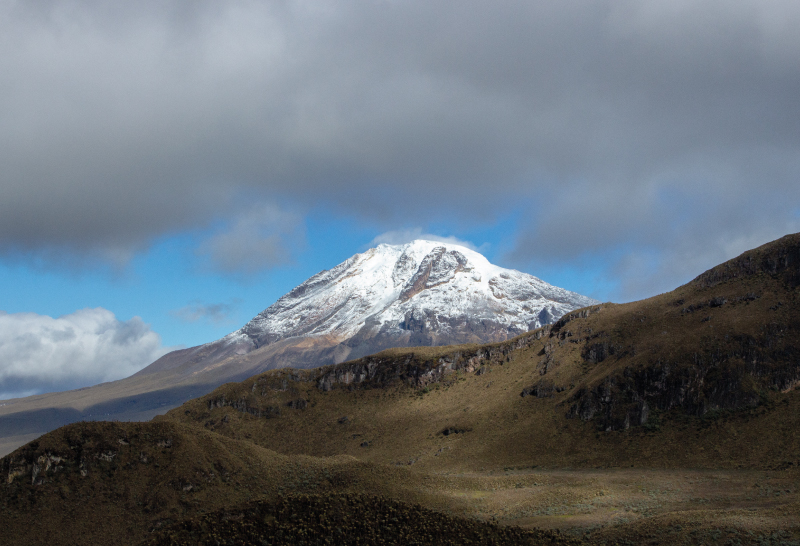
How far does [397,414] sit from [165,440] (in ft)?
266

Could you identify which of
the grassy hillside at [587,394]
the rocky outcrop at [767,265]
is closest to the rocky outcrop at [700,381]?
the grassy hillside at [587,394]

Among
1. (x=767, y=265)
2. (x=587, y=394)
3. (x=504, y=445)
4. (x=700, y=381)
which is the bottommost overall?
(x=504, y=445)

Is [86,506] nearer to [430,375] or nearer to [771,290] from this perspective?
[430,375]

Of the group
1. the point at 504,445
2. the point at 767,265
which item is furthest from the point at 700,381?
the point at 504,445

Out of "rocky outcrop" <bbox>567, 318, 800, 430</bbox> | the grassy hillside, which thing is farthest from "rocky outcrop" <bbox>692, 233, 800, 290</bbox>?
"rocky outcrop" <bbox>567, 318, 800, 430</bbox>

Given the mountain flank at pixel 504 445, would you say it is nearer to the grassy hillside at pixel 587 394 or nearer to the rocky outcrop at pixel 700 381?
the rocky outcrop at pixel 700 381

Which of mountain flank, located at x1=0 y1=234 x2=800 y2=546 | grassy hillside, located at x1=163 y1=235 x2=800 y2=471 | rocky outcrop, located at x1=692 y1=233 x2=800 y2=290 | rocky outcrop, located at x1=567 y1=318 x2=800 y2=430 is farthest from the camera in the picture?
rocky outcrop, located at x1=692 y1=233 x2=800 y2=290

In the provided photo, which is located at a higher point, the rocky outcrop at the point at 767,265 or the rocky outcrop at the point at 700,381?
the rocky outcrop at the point at 767,265

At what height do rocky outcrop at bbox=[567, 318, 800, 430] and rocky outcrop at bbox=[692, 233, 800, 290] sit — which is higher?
rocky outcrop at bbox=[692, 233, 800, 290]

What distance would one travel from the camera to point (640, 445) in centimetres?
9244

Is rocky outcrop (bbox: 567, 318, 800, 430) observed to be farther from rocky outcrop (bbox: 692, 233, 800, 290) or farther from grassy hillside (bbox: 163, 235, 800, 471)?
rocky outcrop (bbox: 692, 233, 800, 290)

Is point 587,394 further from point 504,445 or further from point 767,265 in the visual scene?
point 767,265

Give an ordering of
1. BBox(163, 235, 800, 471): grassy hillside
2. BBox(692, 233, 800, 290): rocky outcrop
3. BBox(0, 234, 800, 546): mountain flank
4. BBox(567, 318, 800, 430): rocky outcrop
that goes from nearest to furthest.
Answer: BBox(0, 234, 800, 546): mountain flank, BBox(163, 235, 800, 471): grassy hillside, BBox(567, 318, 800, 430): rocky outcrop, BBox(692, 233, 800, 290): rocky outcrop

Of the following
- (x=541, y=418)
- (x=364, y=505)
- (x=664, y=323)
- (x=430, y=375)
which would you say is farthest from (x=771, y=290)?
(x=364, y=505)
